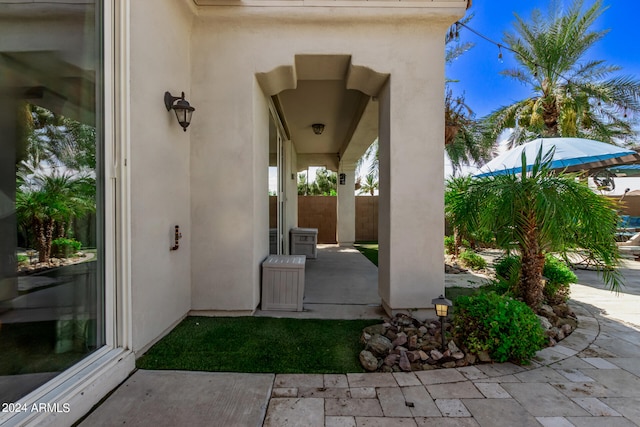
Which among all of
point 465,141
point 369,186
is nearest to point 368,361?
point 465,141

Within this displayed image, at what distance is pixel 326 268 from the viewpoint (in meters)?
6.39

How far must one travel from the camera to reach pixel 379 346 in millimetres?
2584

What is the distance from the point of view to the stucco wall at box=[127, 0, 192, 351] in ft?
7.95

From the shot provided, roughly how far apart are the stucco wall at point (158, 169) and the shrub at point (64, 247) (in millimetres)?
373

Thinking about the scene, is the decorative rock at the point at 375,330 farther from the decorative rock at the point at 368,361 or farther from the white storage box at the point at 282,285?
the white storage box at the point at 282,285

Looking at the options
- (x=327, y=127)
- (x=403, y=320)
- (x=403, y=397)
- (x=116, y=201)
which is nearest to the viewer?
(x=403, y=397)

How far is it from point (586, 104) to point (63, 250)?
12710mm

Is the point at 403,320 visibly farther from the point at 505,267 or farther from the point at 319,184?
the point at 319,184

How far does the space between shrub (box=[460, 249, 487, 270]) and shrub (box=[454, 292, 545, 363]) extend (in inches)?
150

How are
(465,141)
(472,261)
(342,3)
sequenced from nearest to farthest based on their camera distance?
1. (342,3)
2. (472,261)
3. (465,141)

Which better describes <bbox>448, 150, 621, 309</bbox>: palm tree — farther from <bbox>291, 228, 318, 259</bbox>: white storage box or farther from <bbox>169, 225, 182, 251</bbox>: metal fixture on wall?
<bbox>291, 228, 318, 259</bbox>: white storage box

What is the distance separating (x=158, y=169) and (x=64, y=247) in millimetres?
1000

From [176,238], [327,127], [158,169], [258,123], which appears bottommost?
[176,238]

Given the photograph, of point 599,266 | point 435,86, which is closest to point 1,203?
point 435,86
